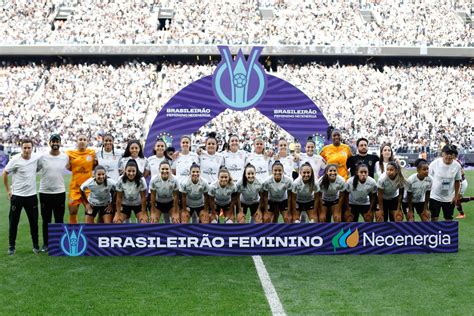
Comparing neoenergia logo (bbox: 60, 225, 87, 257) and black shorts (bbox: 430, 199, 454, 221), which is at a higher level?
black shorts (bbox: 430, 199, 454, 221)

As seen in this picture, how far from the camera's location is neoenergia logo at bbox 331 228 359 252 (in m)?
9.08

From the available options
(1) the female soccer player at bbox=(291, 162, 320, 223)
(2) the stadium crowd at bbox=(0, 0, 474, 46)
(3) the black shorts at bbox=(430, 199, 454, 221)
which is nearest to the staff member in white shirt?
(1) the female soccer player at bbox=(291, 162, 320, 223)

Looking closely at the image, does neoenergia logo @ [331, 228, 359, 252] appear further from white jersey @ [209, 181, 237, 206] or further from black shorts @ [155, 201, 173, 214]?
black shorts @ [155, 201, 173, 214]

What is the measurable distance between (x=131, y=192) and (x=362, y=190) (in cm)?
344

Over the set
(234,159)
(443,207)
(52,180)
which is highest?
(234,159)

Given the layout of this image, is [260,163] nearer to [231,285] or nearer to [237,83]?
[237,83]

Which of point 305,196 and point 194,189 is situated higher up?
point 194,189

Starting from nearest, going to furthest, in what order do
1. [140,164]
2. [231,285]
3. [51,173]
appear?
[231,285] < [51,173] < [140,164]

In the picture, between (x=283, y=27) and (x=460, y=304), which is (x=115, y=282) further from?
(x=283, y=27)

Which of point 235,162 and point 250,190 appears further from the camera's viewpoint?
point 235,162

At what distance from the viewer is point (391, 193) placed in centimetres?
970

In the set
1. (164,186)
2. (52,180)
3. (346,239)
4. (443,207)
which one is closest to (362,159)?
(443,207)

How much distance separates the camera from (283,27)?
44.4 metres

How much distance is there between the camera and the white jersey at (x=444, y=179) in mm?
9891
